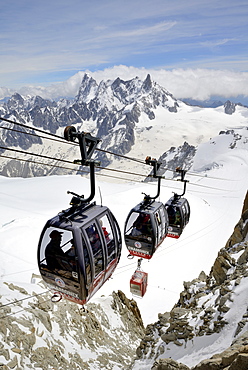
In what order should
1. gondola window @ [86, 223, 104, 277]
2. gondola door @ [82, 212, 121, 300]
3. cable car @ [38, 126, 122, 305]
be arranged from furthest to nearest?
gondola window @ [86, 223, 104, 277]
gondola door @ [82, 212, 121, 300]
cable car @ [38, 126, 122, 305]

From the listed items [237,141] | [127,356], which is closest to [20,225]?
[127,356]

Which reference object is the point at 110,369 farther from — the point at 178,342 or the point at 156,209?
the point at 156,209

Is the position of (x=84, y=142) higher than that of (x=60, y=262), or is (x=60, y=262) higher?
(x=84, y=142)

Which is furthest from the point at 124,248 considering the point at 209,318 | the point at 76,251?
the point at 76,251

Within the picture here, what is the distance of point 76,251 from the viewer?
23.6 ft

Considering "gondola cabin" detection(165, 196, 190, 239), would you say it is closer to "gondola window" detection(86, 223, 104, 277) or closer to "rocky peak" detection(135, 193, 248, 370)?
"rocky peak" detection(135, 193, 248, 370)

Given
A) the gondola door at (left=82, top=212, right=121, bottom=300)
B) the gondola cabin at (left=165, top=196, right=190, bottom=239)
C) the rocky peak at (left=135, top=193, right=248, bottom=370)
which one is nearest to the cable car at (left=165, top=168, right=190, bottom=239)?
the gondola cabin at (left=165, top=196, right=190, bottom=239)

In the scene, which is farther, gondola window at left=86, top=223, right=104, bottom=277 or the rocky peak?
the rocky peak

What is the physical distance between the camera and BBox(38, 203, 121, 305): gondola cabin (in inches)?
289

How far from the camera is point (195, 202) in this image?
151ft

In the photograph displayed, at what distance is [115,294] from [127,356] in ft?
18.4

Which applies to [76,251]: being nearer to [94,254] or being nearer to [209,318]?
[94,254]

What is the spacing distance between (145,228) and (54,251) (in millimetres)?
4675

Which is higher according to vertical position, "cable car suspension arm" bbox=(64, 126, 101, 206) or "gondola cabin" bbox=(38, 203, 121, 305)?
"cable car suspension arm" bbox=(64, 126, 101, 206)
